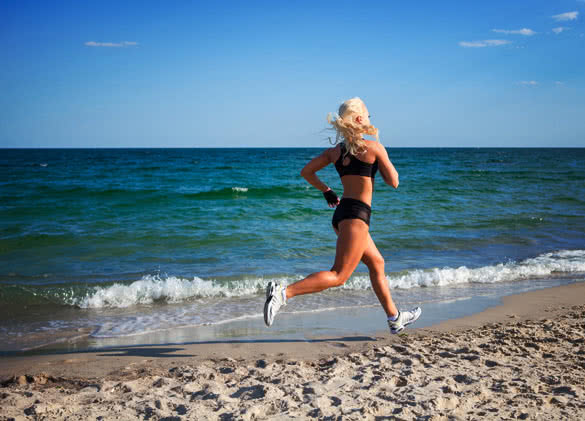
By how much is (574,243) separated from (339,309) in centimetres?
733

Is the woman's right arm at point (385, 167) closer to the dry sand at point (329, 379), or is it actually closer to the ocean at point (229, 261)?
the dry sand at point (329, 379)

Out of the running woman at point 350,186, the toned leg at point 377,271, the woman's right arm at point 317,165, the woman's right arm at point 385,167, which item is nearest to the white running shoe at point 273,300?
the running woman at point 350,186

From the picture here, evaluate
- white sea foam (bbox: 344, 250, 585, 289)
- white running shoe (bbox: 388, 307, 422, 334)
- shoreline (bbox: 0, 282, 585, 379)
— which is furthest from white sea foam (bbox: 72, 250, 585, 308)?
white running shoe (bbox: 388, 307, 422, 334)

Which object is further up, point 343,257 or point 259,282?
point 343,257

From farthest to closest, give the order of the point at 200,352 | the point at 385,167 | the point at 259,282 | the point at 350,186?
the point at 259,282
the point at 200,352
the point at 350,186
the point at 385,167

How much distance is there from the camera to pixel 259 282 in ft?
21.7

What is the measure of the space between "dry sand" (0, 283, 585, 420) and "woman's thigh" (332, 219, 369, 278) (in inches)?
30.9

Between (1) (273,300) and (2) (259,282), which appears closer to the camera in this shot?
(1) (273,300)

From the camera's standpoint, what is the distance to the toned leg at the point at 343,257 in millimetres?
3547

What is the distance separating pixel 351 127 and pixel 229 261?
199 inches

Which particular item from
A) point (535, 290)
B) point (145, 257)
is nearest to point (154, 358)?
point (145, 257)

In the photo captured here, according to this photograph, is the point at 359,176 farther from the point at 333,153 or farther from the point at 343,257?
the point at 343,257

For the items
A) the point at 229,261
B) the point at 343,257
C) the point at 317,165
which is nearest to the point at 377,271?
the point at 343,257

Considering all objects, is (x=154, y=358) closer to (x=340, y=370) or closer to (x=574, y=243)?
(x=340, y=370)
